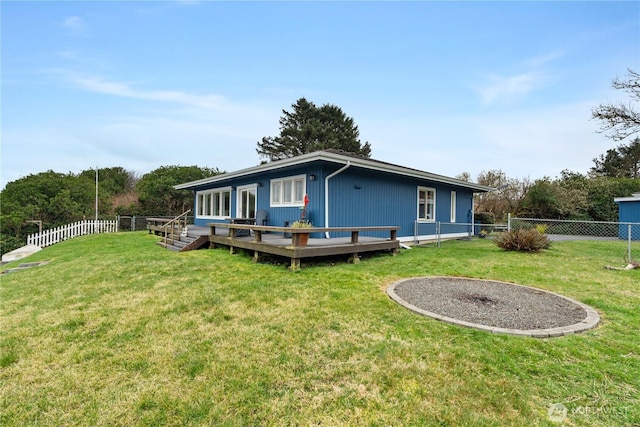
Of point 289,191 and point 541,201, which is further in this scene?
point 541,201

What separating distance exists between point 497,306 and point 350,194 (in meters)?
5.54

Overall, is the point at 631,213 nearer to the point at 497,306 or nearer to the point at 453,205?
the point at 453,205

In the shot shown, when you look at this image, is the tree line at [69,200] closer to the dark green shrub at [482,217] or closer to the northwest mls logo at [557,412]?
the dark green shrub at [482,217]

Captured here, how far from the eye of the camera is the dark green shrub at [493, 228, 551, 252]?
7.95 metres

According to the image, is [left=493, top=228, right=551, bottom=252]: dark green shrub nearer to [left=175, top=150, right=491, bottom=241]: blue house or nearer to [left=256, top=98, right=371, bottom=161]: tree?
[left=175, top=150, right=491, bottom=241]: blue house

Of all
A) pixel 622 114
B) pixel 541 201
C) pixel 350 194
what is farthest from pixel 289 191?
pixel 541 201

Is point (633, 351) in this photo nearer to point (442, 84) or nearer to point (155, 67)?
point (442, 84)

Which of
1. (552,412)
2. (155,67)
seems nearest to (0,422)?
(552,412)

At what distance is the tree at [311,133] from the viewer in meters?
28.3

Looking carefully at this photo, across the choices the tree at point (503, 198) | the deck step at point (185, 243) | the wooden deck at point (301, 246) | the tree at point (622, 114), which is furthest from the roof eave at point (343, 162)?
the tree at point (503, 198)

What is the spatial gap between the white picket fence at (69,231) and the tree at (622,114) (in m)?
24.2

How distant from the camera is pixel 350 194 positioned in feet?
28.6

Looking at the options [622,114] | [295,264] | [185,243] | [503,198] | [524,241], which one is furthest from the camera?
[503,198]

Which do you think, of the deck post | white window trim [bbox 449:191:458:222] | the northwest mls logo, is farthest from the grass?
white window trim [bbox 449:191:458:222]
